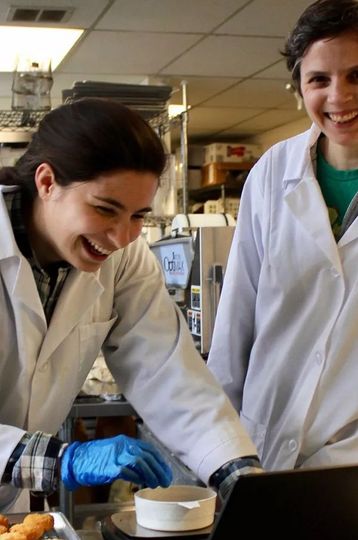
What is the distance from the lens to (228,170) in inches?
272

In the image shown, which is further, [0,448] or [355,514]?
[0,448]

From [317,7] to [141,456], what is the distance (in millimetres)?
849

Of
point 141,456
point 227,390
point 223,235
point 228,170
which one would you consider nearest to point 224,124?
point 228,170

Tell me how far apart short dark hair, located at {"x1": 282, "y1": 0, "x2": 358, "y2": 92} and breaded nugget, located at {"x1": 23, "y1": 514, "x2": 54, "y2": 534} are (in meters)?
0.92

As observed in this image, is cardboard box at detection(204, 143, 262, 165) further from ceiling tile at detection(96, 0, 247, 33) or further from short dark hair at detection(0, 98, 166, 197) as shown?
short dark hair at detection(0, 98, 166, 197)

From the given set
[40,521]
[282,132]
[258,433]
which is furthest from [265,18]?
[40,521]

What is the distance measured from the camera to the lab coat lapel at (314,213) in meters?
1.51

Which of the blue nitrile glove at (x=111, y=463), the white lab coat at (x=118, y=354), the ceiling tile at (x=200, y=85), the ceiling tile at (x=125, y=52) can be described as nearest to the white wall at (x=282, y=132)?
the ceiling tile at (x=200, y=85)

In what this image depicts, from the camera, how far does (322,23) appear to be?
1469 mm

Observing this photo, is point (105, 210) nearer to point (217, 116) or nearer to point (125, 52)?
point (125, 52)

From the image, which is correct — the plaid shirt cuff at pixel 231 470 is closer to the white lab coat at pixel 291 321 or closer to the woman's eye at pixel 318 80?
the white lab coat at pixel 291 321

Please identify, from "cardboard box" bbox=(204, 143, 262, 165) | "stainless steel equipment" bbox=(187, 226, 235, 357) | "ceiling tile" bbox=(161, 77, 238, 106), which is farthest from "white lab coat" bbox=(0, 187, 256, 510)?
"cardboard box" bbox=(204, 143, 262, 165)

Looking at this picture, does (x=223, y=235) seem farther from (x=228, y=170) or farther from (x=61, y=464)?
(x=228, y=170)

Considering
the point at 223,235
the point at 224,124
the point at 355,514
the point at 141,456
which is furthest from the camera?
the point at 224,124
